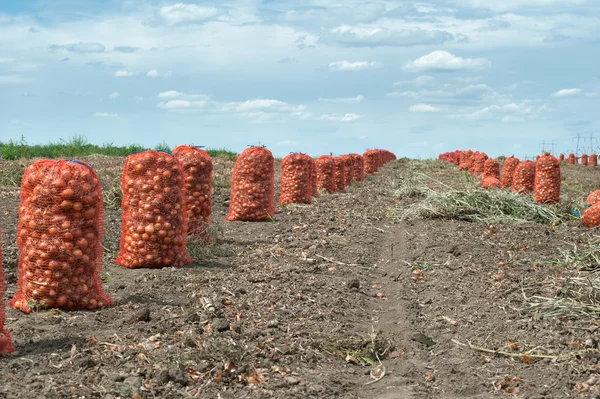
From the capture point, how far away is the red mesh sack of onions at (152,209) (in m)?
7.29

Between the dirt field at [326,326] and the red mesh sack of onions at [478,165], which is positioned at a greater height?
the red mesh sack of onions at [478,165]

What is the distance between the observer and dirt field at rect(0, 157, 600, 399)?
14.9 ft

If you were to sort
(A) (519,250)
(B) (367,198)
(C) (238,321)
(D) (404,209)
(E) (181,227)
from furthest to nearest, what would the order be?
(B) (367,198), (D) (404,209), (A) (519,250), (E) (181,227), (C) (238,321)

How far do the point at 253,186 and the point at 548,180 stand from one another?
703 centimetres

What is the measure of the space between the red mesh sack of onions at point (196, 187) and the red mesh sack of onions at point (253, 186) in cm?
185

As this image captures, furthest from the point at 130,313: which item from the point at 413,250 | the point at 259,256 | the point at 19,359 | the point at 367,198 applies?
the point at 367,198

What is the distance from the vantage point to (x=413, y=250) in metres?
9.61

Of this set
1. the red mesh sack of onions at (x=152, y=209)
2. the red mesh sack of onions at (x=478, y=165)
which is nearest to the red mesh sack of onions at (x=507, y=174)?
the red mesh sack of onions at (x=478, y=165)

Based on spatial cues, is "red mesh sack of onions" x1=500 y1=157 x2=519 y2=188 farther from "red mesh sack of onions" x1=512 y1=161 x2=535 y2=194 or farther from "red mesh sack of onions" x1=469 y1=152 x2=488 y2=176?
"red mesh sack of onions" x1=469 y1=152 x2=488 y2=176

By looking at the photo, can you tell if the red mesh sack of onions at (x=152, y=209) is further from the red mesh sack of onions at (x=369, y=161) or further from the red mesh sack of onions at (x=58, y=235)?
the red mesh sack of onions at (x=369, y=161)

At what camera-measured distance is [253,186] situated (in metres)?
11.0

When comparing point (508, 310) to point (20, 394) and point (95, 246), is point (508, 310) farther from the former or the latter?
point (20, 394)

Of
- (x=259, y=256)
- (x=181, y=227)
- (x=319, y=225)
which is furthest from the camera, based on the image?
(x=319, y=225)

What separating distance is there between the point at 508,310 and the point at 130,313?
3.42 m
